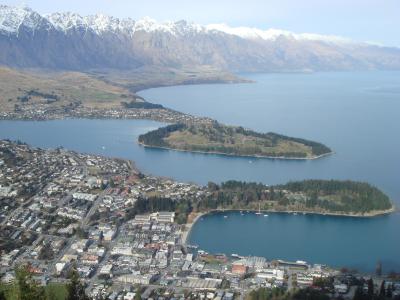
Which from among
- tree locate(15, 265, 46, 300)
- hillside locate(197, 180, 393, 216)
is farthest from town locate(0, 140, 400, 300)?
tree locate(15, 265, 46, 300)

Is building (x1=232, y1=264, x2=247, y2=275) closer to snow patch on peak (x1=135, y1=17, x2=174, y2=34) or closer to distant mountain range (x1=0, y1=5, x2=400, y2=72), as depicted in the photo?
distant mountain range (x1=0, y1=5, x2=400, y2=72)

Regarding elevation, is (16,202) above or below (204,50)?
below

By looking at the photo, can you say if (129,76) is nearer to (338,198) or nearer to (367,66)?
(338,198)

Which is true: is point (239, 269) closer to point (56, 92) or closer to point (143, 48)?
point (56, 92)

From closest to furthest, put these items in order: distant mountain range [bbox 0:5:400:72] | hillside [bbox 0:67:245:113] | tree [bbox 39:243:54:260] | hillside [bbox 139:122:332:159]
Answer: tree [bbox 39:243:54:260] → hillside [bbox 139:122:332:159] → hillside [bbox 0:67:245:113] → distant mountain range [bbox 0:5:400:72]

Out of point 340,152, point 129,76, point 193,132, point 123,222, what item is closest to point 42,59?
point 129,76

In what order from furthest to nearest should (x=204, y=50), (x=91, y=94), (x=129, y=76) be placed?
(x=204, y=50) → (x=129, y=76) → (x=91, y=94)

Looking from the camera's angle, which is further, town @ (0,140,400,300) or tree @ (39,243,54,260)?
tree @ (39,243,54,260)
